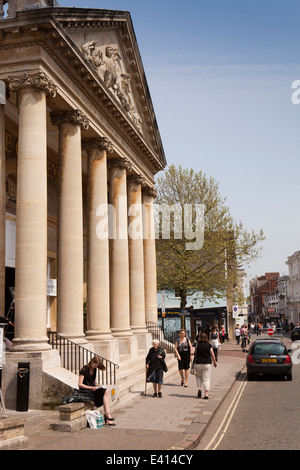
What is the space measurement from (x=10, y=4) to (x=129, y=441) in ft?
39.2

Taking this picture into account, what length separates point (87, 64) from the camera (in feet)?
51.9

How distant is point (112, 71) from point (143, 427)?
14228mm

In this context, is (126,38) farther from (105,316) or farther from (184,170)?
(184,170)

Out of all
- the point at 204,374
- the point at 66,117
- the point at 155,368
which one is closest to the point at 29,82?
the point at 66,117

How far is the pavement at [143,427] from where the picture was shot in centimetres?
843

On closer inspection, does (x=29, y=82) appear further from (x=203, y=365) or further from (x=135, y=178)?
(x=135, y=178)

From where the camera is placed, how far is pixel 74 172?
1563 cm

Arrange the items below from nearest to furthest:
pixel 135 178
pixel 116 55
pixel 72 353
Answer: pixel 72 353 → pixel 116 55 → pixel 135 178

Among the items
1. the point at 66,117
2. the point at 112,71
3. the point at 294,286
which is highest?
the point at 112,71

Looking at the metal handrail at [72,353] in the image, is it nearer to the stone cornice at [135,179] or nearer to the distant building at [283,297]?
the stone cornice at [135,179]

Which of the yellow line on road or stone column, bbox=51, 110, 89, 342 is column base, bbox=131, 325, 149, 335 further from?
stone column, bbox=51, 110, 89, 342

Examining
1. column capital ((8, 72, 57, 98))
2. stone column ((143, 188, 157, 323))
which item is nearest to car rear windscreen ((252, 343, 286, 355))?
stone column ((143, 188, 157, 323))

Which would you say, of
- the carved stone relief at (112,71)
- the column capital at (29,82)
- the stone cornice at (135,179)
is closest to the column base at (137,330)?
the stone cornice at (135,179)

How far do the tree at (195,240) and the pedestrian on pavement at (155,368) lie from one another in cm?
1994
